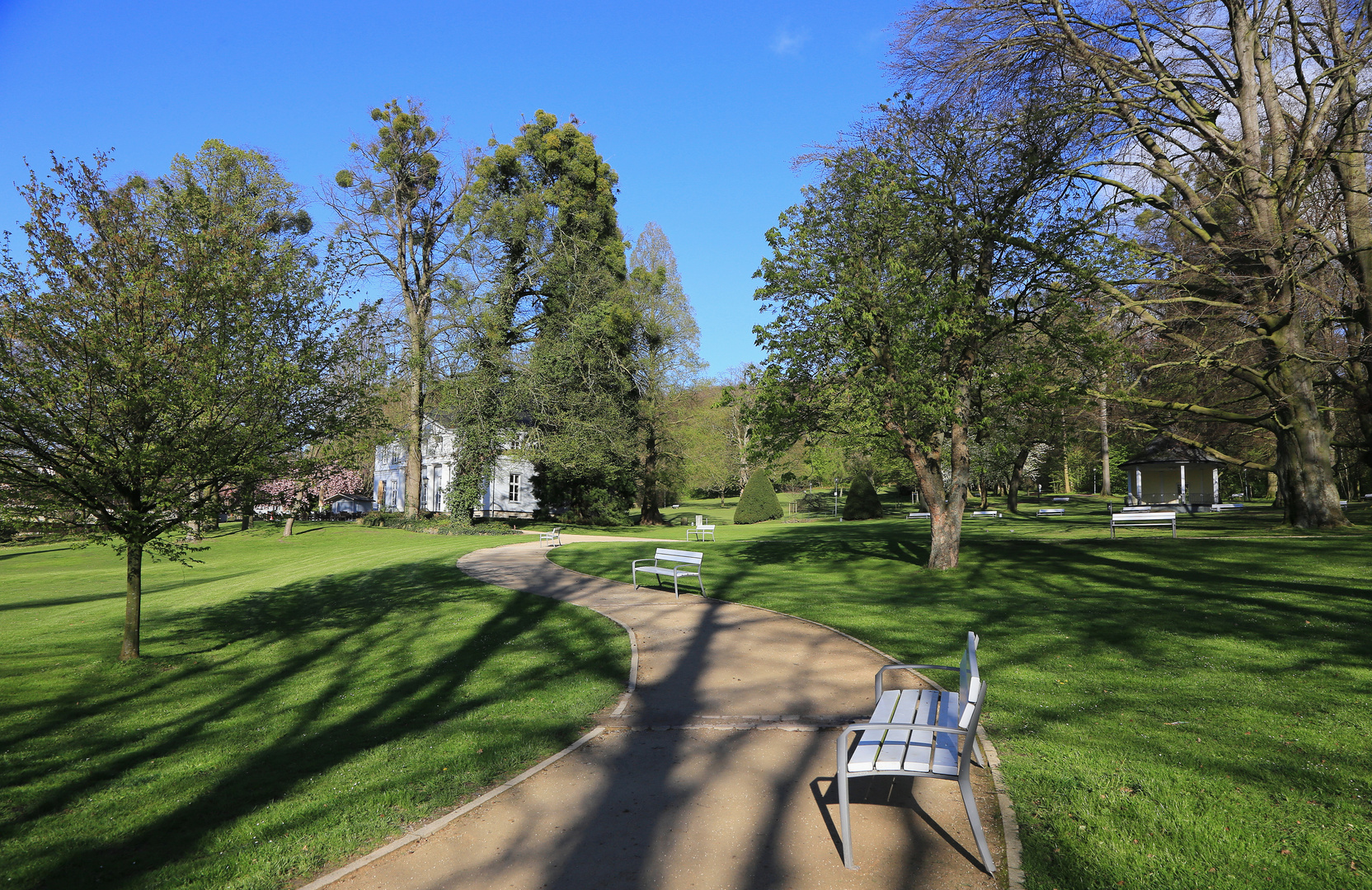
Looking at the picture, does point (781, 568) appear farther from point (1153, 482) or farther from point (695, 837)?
point (1153, 482)

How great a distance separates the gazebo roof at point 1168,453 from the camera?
3784 centimetres

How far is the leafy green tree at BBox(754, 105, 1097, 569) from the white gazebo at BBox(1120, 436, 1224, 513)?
28670 millimetres

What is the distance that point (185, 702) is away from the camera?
825 cm

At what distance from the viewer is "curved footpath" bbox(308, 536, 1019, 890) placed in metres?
3.91

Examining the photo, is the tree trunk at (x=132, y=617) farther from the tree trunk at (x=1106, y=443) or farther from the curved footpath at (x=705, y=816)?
the tree trunk at (x=1106, y=443)

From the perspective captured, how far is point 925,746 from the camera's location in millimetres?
4410

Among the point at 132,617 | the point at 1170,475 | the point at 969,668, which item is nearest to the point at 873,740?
the point at 969,668

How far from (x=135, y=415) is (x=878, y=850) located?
9646 millimetres

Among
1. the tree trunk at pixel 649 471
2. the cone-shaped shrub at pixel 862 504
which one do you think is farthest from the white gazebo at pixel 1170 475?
the tree trunk at pixel 649 471

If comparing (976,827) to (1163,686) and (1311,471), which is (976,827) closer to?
(1163,686)

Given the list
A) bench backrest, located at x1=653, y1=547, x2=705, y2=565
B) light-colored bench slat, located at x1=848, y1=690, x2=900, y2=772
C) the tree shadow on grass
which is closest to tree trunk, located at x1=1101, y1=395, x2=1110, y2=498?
bench backrest, located at x1=653, y1=547, x2=705, y2=565

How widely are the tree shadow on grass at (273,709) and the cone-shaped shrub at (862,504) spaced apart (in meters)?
28.6

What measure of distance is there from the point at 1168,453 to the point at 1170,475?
5.22 meters

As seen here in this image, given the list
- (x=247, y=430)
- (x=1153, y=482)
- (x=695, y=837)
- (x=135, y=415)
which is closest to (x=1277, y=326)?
(x=695, y=837)
